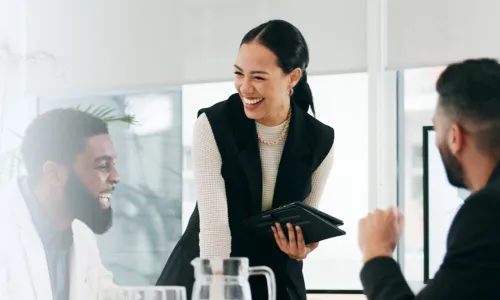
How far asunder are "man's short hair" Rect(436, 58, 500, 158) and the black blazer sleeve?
158 mm

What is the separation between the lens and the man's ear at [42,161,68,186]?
3316 millimetres

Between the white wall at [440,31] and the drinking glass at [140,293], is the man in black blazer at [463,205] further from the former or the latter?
the white wall at [440,31]

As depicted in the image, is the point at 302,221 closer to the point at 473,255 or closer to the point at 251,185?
the point at 251,185

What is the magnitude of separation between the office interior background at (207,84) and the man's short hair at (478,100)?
1753mm

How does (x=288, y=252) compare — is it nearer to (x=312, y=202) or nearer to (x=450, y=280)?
(x=312, y=202)


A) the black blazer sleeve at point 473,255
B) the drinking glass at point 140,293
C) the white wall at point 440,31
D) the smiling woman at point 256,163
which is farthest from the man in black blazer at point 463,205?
the white wall at point 440,31

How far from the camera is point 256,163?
1938mm

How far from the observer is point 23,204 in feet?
10.7

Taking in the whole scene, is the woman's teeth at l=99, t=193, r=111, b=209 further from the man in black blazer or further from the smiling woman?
the man in black blazer

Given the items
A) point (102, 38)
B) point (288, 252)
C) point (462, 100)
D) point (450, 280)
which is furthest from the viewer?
point (102, 38)

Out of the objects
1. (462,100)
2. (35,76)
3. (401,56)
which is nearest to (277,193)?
(462,100)

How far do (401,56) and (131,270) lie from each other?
1596 mm

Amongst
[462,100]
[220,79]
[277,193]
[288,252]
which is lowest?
[288,252]

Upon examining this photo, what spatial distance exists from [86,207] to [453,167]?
2383 mm
